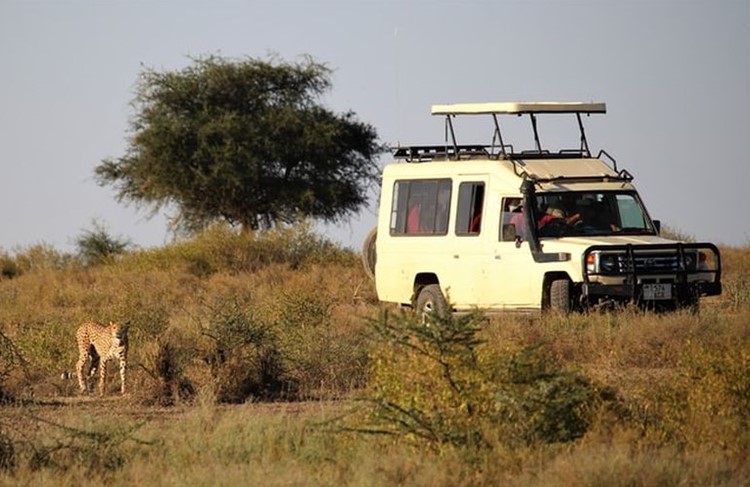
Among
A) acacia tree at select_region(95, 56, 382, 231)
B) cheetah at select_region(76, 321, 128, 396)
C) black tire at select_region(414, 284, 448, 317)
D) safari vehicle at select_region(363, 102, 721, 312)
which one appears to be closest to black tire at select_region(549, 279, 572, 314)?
safari vehicle at select_region(363, 102, 721, 312)

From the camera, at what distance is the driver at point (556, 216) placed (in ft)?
59.1

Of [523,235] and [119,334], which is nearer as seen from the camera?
[119,334]

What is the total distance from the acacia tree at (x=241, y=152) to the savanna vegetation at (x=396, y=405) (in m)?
20.4

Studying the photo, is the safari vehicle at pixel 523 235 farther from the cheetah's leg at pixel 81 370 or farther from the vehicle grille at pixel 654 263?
the cheetah's leg at pixel 81 370

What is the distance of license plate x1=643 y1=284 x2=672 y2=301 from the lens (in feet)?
57.2

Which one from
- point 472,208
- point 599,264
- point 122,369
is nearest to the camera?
point 122,369

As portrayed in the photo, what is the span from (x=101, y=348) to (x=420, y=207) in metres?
4.90

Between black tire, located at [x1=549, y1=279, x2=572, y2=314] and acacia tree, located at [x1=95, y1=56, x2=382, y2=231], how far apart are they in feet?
Result: 68.6

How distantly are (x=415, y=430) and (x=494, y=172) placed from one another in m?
7.82

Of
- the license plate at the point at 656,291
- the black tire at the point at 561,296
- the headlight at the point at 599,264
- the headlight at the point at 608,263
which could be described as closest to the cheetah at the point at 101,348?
the black tire at the point at 561,296

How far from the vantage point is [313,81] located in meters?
41.7

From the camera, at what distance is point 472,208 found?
1855 cm

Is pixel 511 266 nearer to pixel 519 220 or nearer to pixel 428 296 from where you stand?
pixel 519 220

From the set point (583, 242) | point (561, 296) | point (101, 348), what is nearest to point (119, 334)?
point (101, 348)
